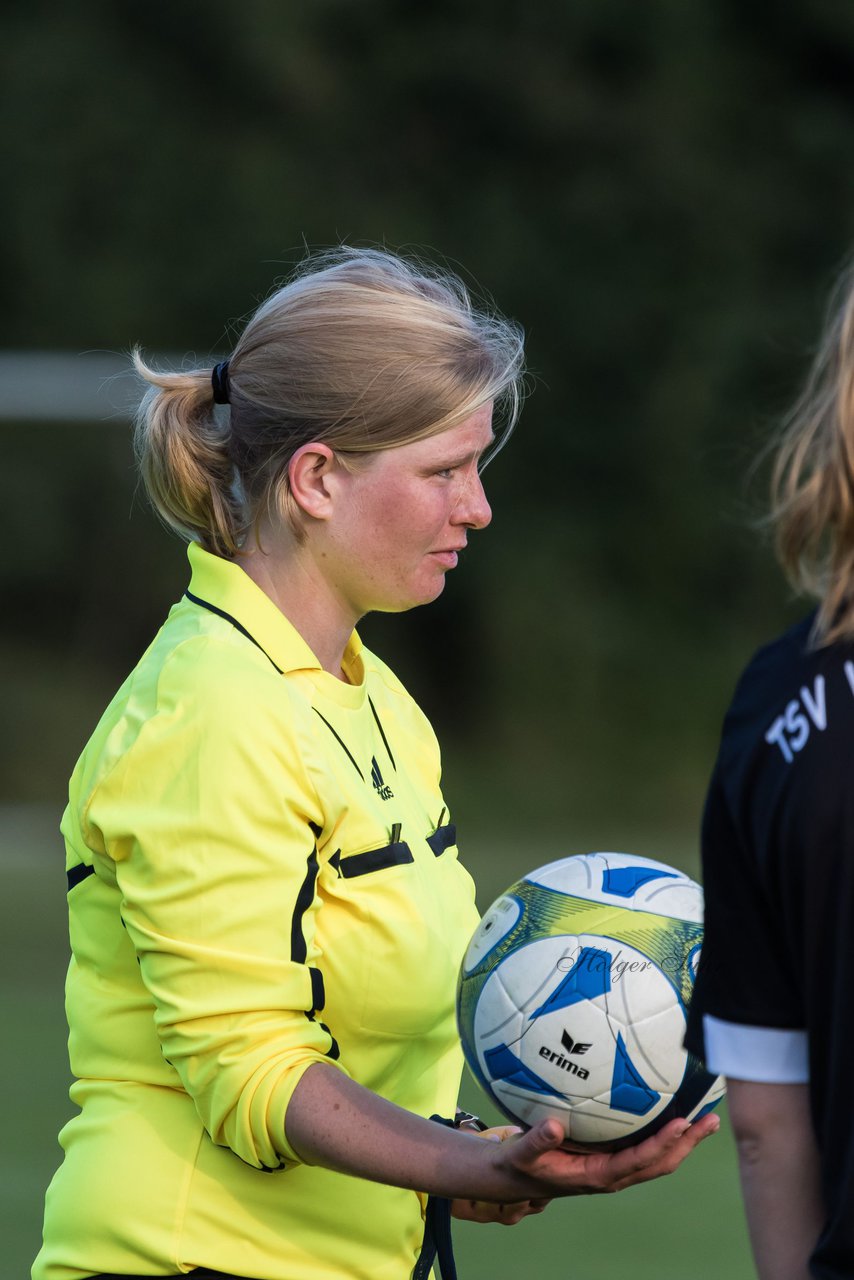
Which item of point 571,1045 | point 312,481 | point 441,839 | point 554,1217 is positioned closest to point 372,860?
point 441,839

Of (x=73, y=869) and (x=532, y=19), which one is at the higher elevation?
(x=532, y=19)

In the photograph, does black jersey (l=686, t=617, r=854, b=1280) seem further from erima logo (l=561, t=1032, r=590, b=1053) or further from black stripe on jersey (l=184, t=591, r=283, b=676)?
black stripe on jersey (l=184, t=591, r=283, b=676)

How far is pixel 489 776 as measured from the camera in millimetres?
15484

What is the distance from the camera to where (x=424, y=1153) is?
1.99 m

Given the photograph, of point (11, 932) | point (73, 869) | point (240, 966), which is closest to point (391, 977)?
point (240, 966)

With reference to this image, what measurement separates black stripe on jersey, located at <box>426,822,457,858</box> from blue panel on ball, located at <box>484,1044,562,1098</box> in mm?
282

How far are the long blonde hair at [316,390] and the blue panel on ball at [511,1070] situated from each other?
715 millimetres

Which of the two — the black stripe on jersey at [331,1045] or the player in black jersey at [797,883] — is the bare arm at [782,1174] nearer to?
the player in black jersey at [797,883]

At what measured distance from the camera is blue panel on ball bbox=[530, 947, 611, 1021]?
224 centimetres

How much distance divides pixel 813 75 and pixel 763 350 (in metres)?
3.13

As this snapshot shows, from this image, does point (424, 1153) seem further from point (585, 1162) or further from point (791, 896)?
point (791, 896)

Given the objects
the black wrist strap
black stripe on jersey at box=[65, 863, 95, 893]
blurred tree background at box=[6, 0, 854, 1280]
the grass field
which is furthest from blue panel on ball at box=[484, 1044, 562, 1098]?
blurred tree background at box=[6, 0, 854, 1280]

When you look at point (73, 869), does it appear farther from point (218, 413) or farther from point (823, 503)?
point (823, 503)

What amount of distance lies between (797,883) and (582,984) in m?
0.87
